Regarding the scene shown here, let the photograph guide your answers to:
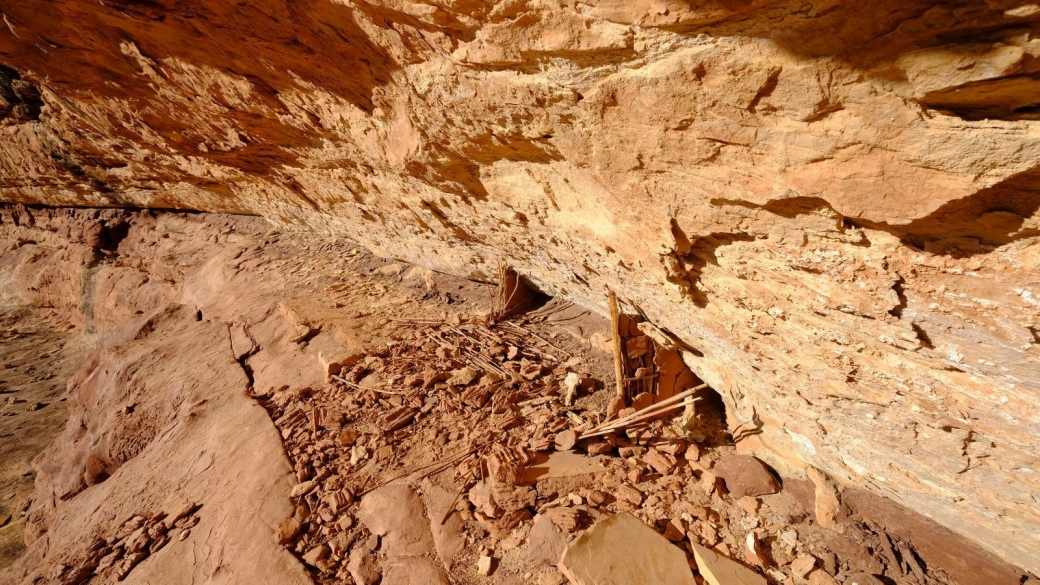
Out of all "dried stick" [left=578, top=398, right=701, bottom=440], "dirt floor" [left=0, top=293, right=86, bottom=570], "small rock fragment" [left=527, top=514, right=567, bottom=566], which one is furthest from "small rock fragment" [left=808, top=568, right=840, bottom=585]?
"dirt floor" [left=0, top=293, right=86, bottom=570]

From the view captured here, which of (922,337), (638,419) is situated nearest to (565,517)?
(638,419)

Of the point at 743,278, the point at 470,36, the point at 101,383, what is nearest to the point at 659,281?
the point at 743,278

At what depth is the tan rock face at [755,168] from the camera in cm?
122

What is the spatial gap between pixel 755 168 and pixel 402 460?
2.27 meters

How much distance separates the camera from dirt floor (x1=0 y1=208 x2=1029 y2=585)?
7.62 feet

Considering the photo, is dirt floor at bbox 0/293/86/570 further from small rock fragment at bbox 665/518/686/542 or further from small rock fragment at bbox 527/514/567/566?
small rock fragment at bbox 665/518/686/542

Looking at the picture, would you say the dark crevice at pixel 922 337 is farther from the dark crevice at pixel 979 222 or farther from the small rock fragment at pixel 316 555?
the small rock fragment at pixel 316 555

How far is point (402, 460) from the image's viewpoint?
2.83 metres

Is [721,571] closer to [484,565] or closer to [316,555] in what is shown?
[484,565]

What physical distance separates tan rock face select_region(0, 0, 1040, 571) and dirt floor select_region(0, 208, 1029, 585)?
27 centimetres

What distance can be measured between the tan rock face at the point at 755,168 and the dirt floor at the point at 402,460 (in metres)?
0.27

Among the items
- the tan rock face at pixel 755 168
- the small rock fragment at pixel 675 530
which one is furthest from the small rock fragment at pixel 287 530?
the tan rock face at pixel 755 168

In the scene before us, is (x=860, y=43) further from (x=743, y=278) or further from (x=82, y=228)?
(x=82, y=228)

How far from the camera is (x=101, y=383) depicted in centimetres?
480
